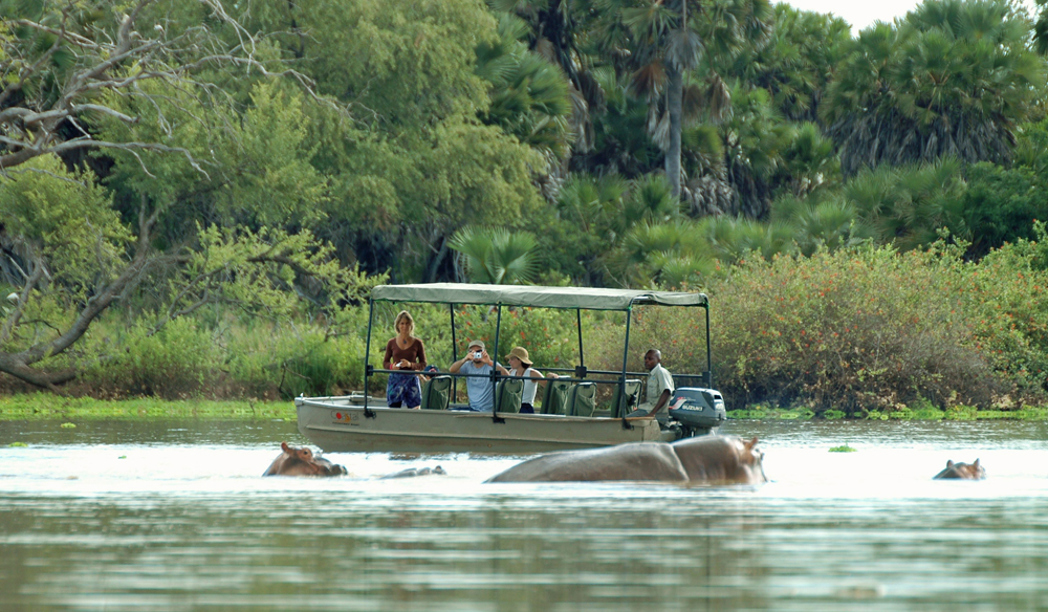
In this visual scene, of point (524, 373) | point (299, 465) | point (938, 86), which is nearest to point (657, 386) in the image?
point (524, 373)

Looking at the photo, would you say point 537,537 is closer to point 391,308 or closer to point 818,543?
point 818,543

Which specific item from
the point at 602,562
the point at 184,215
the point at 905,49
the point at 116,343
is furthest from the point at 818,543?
the point at 905,49

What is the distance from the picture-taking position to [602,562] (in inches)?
350

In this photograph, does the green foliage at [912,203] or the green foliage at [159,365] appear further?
the green foliage at [912,203]

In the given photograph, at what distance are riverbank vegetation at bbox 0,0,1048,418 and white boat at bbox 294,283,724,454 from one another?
9242 millimetres

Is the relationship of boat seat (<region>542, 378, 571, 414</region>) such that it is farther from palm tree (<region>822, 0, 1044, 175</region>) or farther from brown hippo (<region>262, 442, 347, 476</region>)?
palm tree (<region>822, 0, 1044, 175</region>)

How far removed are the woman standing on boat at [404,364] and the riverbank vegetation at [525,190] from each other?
9167 mm

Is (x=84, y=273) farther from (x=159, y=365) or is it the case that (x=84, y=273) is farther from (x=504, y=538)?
(x=504, y=538)

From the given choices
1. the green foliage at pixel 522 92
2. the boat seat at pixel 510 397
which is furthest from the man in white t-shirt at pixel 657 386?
the green foliage at pixel 522 92

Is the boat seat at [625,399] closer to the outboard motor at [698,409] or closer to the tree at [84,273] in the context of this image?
the outboard motor at [698,409]

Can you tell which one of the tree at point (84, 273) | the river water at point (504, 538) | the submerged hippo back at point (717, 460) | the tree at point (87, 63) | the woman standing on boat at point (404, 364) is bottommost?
the river water at point (504, 538)

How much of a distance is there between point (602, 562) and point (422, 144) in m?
29.0

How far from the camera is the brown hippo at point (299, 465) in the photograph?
15164 millimetres

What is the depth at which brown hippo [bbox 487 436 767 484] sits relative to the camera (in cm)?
1417
